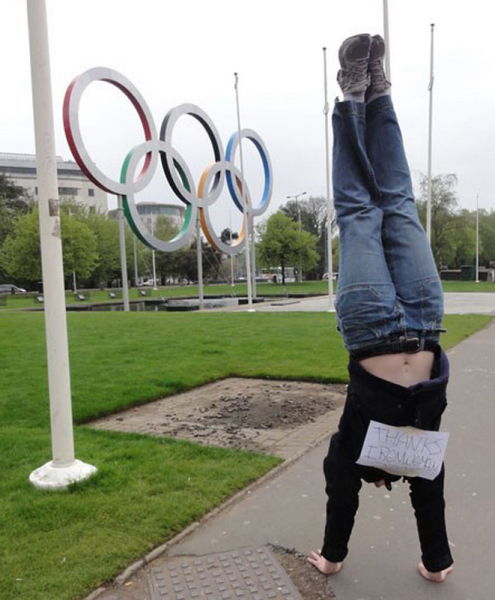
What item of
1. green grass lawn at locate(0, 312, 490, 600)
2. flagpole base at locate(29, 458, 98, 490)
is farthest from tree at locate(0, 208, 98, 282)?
flagpole base at locate(29, 458, 98, 490)

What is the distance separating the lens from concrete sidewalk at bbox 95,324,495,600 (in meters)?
2.52

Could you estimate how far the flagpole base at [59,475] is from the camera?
3537 mm

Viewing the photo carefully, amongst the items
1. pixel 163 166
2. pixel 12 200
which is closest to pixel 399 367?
pixel 163 166

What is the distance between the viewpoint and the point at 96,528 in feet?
9.92

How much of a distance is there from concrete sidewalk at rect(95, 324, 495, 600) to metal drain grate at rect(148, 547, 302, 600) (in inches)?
2.8

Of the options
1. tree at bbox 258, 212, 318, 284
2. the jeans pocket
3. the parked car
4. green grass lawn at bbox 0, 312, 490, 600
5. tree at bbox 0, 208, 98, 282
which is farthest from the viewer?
the parked car

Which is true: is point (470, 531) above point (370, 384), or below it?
below

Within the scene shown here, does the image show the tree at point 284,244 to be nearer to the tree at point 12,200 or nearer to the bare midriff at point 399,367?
the tree at point 12,200

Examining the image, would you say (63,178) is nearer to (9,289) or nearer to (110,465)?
(9,289)

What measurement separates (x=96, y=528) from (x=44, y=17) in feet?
10.5

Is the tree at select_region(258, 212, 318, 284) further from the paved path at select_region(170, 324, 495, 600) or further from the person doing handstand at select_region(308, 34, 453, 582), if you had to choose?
the person doing handstand at select_region(308, 34, 453, 582)

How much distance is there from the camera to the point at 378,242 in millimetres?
2184

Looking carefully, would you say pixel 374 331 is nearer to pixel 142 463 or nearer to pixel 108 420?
pixel 142 463

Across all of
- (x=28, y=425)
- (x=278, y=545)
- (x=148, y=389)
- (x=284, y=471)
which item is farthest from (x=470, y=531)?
(x=148, y=389)
